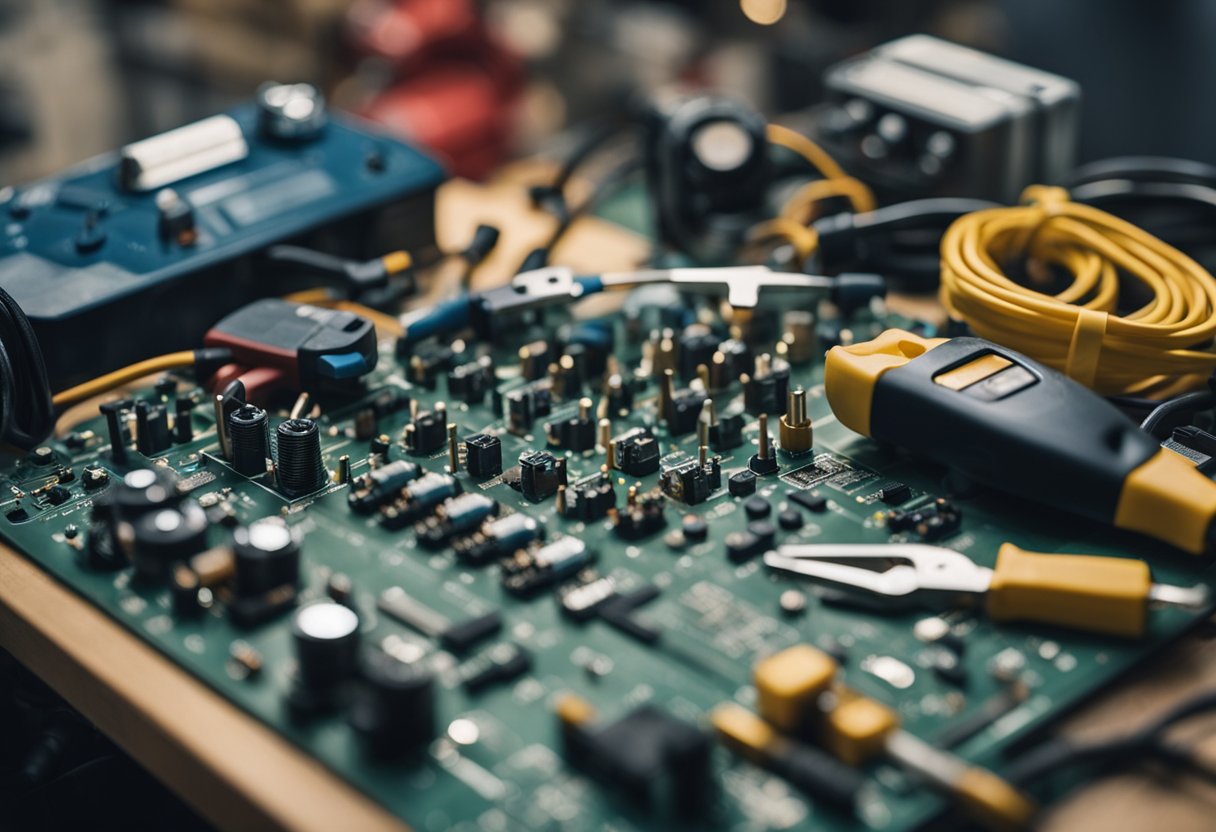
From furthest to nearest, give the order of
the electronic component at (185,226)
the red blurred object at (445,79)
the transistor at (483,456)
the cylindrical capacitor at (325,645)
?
1. the red blurred object at (445,79)
2. the electronic component at (185,226)
3. the transistor at (483,456)
4. the cylindrical capacitor at (325,645)

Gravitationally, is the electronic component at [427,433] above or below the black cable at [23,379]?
below

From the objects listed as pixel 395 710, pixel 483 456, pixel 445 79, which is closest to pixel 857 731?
pixel 395 710

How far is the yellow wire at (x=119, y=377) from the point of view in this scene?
1.87 m

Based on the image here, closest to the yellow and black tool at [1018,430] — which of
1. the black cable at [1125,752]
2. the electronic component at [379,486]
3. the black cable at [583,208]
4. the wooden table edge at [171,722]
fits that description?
the black cable at [1125,752]

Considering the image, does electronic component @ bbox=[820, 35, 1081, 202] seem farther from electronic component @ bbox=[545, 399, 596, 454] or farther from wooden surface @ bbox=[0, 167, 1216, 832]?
wooden surface @ bbox=[0, 167, 1216, 832]

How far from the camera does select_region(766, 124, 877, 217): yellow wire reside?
7.62ft

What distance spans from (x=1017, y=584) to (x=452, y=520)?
1.90 ft

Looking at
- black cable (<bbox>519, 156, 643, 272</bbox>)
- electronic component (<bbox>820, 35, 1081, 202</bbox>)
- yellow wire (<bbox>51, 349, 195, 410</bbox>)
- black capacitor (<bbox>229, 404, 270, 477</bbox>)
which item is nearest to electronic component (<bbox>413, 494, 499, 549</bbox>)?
black capacitor (<bbox>229, 404, 270, 477</bbox>)

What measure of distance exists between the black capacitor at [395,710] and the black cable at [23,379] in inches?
27.7

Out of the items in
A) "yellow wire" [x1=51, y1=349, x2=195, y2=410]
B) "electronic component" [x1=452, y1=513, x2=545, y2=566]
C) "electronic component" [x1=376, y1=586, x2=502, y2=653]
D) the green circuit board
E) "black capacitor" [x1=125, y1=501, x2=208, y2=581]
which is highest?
"black capacitor" [x1=125, y1=501, x2=208, y2=581]

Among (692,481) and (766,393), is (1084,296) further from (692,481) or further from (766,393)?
(692,481)

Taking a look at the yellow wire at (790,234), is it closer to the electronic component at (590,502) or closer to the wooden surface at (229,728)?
the electronic component at (590,502)

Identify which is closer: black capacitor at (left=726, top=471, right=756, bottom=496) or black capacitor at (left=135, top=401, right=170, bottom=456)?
black capacitor at (left=726, top=471, right=756, bottom=496)

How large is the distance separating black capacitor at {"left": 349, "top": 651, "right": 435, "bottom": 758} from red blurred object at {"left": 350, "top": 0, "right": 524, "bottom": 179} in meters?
1.98
